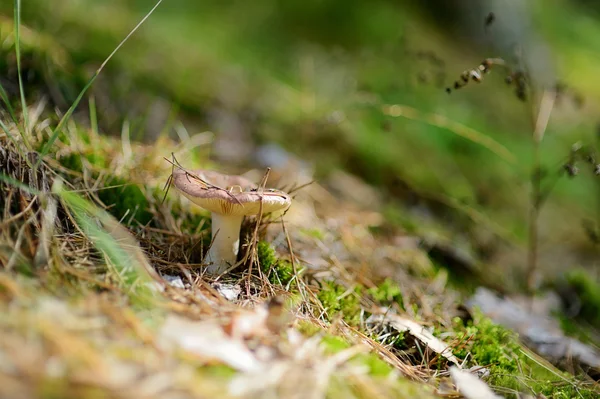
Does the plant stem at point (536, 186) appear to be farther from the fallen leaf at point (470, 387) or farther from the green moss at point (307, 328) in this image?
the green moss at point (307, 328)

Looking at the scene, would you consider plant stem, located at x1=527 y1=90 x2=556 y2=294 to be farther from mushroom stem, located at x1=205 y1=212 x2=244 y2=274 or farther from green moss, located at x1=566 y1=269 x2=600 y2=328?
mushroom stem, located at x1=205 y1=212 x2=244 y2=274

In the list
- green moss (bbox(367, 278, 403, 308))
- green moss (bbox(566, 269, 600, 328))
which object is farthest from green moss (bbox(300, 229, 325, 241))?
green moss (bbox(566, 269, 600, 328))

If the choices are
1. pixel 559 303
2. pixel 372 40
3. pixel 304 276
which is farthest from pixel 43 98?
pixel 372 40

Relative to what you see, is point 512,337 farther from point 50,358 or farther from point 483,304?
point 50,358

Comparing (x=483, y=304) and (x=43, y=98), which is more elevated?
(x=43, y=98)

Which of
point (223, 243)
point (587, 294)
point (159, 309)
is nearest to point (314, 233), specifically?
point (223, 243)

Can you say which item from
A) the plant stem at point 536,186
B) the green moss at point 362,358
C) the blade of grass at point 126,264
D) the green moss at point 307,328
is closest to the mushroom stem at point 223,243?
the blade of grass at point 126,264
